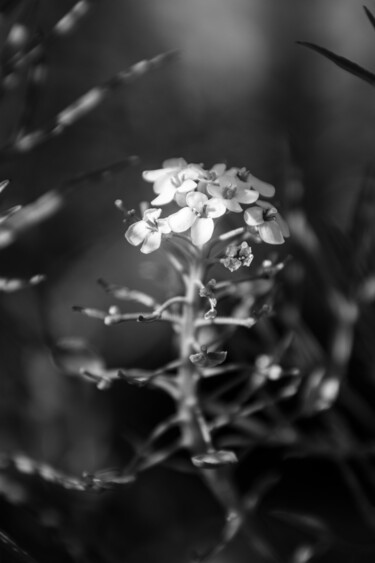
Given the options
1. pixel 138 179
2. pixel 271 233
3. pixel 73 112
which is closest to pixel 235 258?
pixel 271 233

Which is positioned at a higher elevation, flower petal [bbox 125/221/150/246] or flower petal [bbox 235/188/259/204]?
flower petal [bbox 125/221/150/246]

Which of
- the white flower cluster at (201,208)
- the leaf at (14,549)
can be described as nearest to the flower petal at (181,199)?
the white flower cluster at (201,208)

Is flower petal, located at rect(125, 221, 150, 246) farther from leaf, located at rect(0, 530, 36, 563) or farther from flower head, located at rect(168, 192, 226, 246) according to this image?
leaf, located at rect(0, 530, 36, 563)

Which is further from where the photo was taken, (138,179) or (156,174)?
(138,179)

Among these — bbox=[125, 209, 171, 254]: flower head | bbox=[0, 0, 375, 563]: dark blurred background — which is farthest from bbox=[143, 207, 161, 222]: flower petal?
bbox=[0, 0, 375, 563]: dark blurred background

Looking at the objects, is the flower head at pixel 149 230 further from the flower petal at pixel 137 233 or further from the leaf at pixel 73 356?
the leaf at pixel 73 356

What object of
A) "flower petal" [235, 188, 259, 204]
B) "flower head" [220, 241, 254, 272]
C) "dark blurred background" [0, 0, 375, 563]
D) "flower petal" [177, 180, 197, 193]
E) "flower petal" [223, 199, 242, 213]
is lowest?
"dark blurred background" [0, 0, 375, 563]

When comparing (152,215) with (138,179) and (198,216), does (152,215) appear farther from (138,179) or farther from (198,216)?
(138,179)
